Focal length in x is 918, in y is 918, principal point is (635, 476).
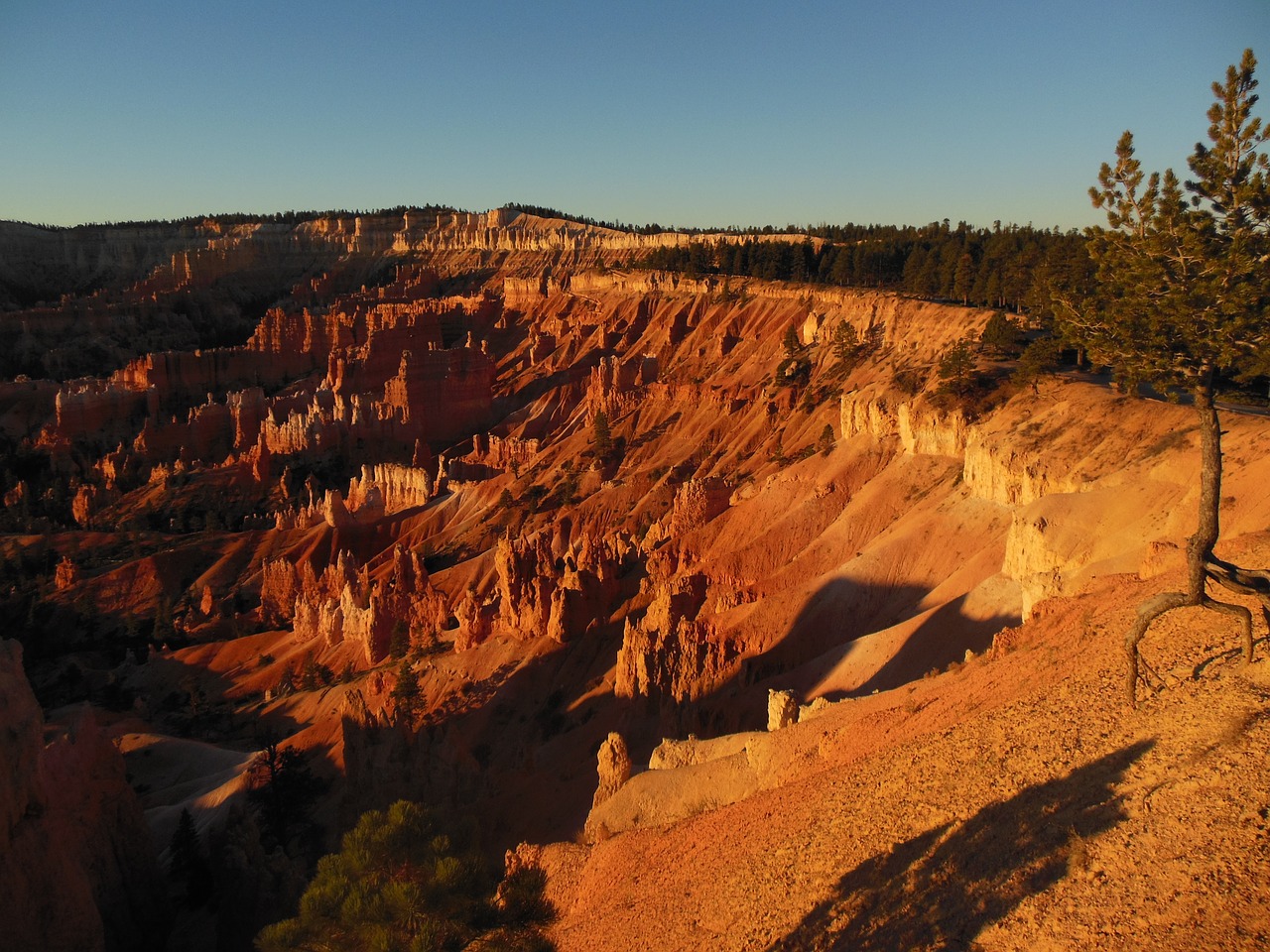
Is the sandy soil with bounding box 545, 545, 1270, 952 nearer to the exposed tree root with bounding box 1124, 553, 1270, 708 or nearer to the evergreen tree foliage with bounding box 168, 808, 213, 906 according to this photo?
the exposed tree root with bounding box 1124, 553, 1270, 708

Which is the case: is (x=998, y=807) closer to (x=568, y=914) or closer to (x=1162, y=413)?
(x=568, y=914)

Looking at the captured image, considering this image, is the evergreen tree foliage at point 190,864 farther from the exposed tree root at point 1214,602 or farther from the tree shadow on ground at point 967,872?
the exposed tree root at point 1214,602

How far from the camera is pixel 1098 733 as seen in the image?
32.8ft

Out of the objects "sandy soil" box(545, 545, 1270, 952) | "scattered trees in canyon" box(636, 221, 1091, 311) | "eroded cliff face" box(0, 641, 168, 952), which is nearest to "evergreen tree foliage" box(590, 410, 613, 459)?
"scattered trees in canyon" box(636, 221, 1091, 311)

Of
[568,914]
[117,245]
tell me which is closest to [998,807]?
[568,914]

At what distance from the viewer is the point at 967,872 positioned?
Result: 879cm

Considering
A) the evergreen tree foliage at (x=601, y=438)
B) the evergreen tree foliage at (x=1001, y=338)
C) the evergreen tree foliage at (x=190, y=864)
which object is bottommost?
the evergreen tree foliage at (x=190, y=864)

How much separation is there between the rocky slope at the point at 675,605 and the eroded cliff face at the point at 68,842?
1.78 metres

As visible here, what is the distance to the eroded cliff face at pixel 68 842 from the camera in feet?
56.7

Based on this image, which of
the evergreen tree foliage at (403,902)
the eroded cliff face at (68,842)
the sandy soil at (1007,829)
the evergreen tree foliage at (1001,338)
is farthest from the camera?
the evergreen tree foliage at (1001,338)

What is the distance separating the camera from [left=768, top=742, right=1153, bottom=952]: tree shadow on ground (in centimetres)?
820

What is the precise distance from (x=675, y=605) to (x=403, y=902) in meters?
19.2

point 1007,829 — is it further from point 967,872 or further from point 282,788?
point 282,788

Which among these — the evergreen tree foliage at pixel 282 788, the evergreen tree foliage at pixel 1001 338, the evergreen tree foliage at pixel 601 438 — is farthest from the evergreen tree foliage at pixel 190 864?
the evergreen tree foliage at pixel 601 438
